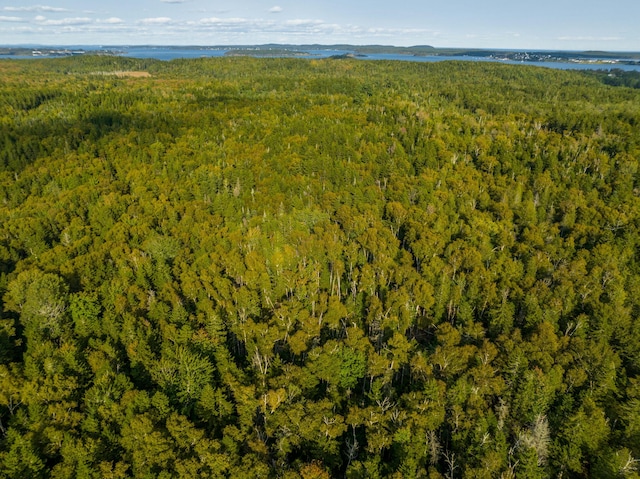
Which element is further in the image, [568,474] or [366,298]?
[366,298]

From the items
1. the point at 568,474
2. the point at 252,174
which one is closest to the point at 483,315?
the point at 568,474

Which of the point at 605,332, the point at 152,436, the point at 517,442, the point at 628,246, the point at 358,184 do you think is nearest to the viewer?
the point at 152,436

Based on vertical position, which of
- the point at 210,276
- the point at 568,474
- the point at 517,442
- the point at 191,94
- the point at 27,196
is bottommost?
the point at 568,474

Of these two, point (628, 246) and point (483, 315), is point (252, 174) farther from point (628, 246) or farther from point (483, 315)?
point (628, 246)

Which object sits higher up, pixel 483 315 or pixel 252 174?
pixel 252 174

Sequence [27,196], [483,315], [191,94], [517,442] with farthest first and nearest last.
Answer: [191,94] → [27,196] → [483,315] → [517,442]

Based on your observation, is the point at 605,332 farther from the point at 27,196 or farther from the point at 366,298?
the point at 27,196

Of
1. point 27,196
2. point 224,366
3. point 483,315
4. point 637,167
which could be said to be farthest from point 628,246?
point 27,196
